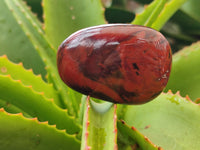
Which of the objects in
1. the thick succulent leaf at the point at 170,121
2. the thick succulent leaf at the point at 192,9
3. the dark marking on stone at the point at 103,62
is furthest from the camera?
the thick succulent leaf at the point at 192,9

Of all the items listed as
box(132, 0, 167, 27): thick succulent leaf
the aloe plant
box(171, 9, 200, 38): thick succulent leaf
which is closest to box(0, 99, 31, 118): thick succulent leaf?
the aloe plant

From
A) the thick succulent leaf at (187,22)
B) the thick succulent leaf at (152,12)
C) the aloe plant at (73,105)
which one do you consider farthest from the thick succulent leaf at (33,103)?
the thick succulent leaf at (187,22)

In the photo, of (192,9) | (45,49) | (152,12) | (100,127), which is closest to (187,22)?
Answer: (192,9)

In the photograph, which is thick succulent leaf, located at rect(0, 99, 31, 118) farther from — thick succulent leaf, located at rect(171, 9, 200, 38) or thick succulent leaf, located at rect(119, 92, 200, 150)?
thick succulent leaf, located at rect(171, 9, 200, 38)

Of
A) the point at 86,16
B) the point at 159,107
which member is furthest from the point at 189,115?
the point at 86,16

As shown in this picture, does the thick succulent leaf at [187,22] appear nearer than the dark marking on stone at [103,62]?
No

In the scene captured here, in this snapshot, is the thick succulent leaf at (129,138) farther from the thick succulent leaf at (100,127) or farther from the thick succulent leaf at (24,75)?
the thick succulent leaf at (24,75)
